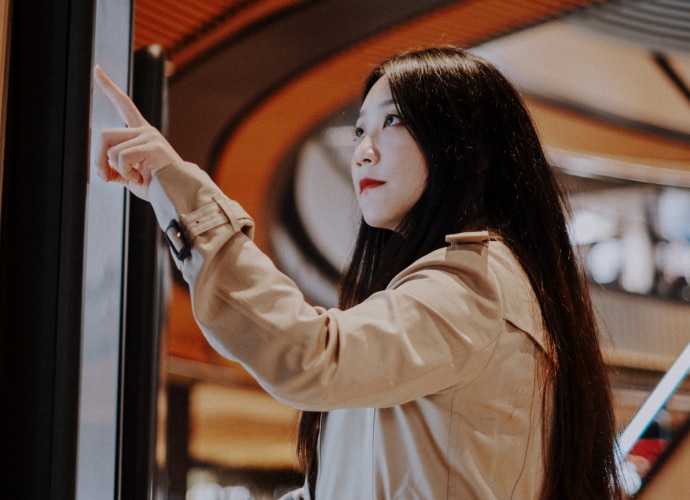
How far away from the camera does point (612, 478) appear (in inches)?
41.4

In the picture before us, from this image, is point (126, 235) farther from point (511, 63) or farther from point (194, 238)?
point (511, 63)

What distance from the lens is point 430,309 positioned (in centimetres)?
78

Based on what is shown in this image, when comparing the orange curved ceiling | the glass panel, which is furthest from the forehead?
the orange curved ceiling

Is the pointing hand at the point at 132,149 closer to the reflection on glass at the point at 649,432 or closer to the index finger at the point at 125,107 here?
the index finger at the point at 125,107

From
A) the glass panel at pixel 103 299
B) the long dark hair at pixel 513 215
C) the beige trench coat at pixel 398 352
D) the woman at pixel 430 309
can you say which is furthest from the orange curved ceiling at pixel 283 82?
the beige trench coat at pixel 398 352

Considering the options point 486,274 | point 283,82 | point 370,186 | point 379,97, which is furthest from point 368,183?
point 283,82

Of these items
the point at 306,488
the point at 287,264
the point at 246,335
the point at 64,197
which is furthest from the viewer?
the point at 287,264

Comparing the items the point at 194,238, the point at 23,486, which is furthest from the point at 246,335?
the point at 23,486

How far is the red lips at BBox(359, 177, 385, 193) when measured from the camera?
40.9 inches

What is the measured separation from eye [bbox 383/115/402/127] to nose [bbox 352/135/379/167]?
0.11ft

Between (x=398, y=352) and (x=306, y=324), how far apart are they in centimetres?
10

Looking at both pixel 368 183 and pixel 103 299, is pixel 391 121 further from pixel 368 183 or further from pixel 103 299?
pixel 103 299

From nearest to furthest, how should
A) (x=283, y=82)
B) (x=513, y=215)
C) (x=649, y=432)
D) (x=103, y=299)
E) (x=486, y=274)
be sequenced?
(x=486, y=274), (x=513, y=215), (x=103, y=299), (x=283, y=82), (x=649, y=432)

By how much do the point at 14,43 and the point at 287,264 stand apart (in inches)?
37.0
